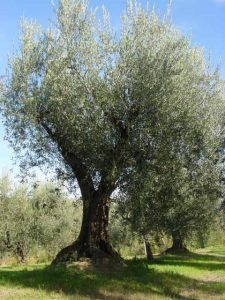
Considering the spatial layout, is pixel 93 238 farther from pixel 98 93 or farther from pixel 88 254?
pixel 98 93

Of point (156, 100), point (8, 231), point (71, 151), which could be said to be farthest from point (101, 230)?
point (8, 231)

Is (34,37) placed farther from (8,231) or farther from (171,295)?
(8,231)

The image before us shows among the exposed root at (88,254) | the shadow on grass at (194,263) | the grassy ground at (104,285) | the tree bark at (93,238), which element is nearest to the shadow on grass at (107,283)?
the grassy ground at (104,285)

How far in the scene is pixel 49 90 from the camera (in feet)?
63.1

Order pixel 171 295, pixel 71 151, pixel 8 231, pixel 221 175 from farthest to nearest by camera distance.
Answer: pixel 8 231, pixel 221 175, pixel 71 151, pixel 171 295

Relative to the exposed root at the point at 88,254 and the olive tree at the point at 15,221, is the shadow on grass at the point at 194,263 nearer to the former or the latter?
the exposed root at the point at 88,254

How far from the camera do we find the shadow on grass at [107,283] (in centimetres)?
1691

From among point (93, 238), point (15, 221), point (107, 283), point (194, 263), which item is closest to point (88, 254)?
point (93, 238)

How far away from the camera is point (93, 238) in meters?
22.0

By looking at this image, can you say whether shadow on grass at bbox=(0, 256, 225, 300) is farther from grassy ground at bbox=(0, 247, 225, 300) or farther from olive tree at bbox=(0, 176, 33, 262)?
olive tree at bbox=(0, 176, 33, 262)

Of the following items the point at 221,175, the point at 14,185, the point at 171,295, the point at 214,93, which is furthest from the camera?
the point at 14,185

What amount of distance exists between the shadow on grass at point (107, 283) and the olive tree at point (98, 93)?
232cm

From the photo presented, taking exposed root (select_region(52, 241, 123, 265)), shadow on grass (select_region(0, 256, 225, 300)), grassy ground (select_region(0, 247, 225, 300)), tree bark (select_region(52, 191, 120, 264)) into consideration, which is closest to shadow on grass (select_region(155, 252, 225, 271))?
grassy ground (select_region(0, 247, 225, 300))

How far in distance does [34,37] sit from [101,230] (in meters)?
11.2
